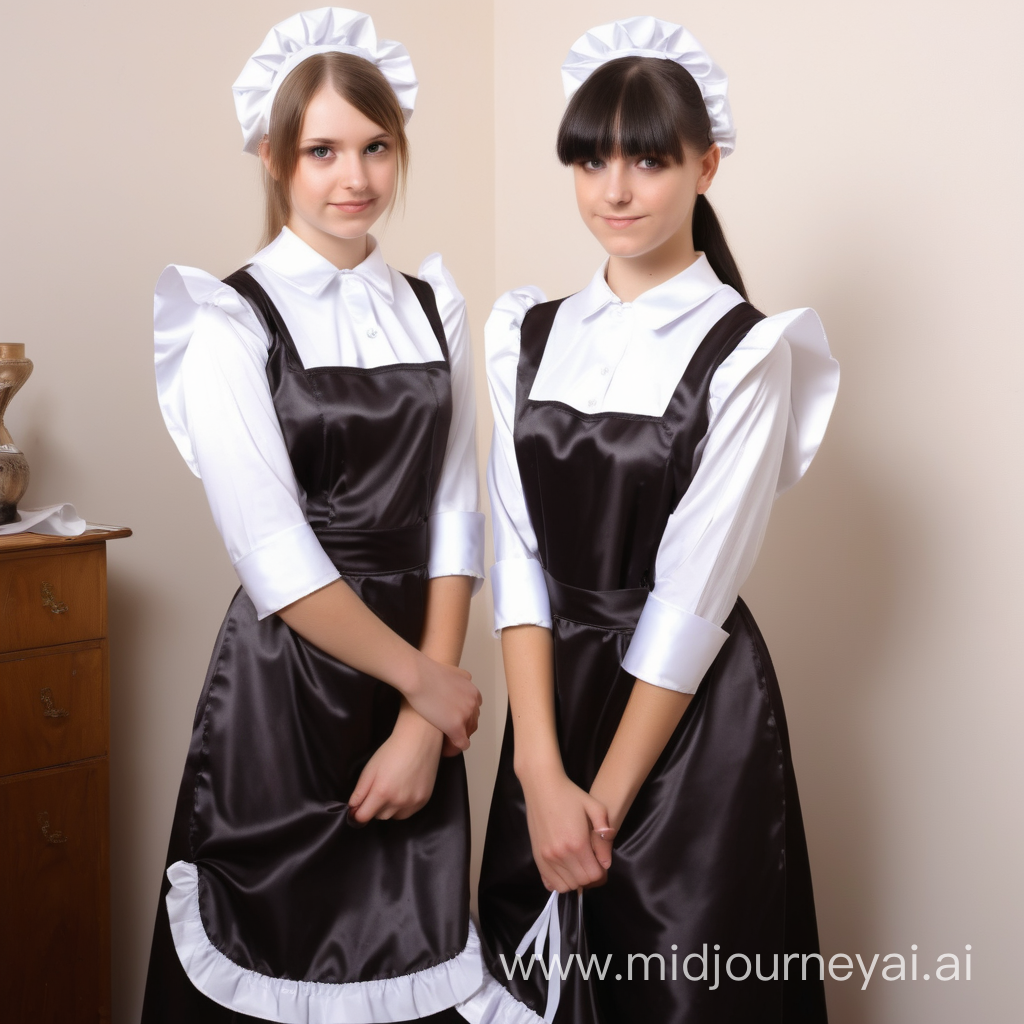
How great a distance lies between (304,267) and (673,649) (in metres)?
0.68

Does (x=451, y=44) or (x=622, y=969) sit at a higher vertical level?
(x=451, y=44)

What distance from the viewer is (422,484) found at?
4.58 feet

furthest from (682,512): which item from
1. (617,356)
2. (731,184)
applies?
(731,184)

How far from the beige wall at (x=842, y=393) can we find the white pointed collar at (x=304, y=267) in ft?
2.79

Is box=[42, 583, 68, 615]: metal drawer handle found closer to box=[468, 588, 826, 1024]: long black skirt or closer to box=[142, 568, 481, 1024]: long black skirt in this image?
box=[142, 568, 481, 1024]: long black skirt

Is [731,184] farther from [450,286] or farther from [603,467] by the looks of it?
[603,467]

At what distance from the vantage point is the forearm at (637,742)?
121 centimetres

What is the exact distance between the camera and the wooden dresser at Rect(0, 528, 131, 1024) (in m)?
1.74

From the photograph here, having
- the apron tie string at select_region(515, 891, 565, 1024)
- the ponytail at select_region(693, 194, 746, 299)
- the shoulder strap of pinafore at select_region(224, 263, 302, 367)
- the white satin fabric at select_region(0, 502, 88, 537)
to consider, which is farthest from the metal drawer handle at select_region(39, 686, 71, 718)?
the ponytail at select_region(693, 194, 746, 299)

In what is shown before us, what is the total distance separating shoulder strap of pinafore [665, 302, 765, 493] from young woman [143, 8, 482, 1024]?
0.32 metres

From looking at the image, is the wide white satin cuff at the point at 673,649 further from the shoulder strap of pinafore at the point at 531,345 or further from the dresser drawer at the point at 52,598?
the dresser drawer at the point at 52,598

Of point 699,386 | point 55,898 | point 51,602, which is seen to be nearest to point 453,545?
point 699,386

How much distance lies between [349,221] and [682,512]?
57cm

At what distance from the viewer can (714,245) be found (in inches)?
55.1
